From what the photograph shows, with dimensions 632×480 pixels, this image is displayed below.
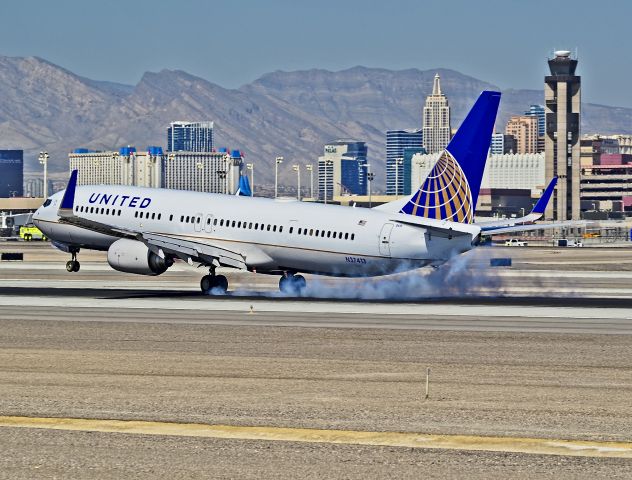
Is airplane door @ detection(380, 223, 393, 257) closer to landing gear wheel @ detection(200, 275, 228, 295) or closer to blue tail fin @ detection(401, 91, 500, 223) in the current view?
blue tail fin @ detection(401, 91, 500, 223)

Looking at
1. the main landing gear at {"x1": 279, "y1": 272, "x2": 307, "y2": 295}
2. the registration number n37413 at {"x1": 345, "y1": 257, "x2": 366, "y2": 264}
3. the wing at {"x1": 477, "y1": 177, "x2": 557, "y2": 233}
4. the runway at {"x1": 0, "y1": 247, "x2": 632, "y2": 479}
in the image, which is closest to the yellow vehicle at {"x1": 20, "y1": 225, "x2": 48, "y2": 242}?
the runway at {"x1": 0, "y1": 247, "x2": 632, "y2": 479}

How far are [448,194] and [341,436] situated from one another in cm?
3341

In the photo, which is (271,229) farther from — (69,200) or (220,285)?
(69,200)

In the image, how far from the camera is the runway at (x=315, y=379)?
2220 cm

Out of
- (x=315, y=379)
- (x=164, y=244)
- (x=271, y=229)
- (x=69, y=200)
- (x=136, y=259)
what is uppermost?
(x=69, y=200)

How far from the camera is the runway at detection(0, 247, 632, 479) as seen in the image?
22.2 m

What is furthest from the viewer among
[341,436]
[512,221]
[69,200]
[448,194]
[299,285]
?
[299,285]

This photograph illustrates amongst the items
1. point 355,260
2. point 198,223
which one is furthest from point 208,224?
point 355,260

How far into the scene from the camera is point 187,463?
21766 millimetres

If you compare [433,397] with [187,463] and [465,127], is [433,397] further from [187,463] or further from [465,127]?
[465,127]

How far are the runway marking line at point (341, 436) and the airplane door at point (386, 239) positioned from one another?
32822mm

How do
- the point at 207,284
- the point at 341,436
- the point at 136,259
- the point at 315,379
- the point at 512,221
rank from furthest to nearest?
the point at 207,284, the point at 512,221, the point at 136,259, the point at 315,379, the point at 341,436

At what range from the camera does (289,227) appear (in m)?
61.1

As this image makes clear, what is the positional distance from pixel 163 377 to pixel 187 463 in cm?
1078
